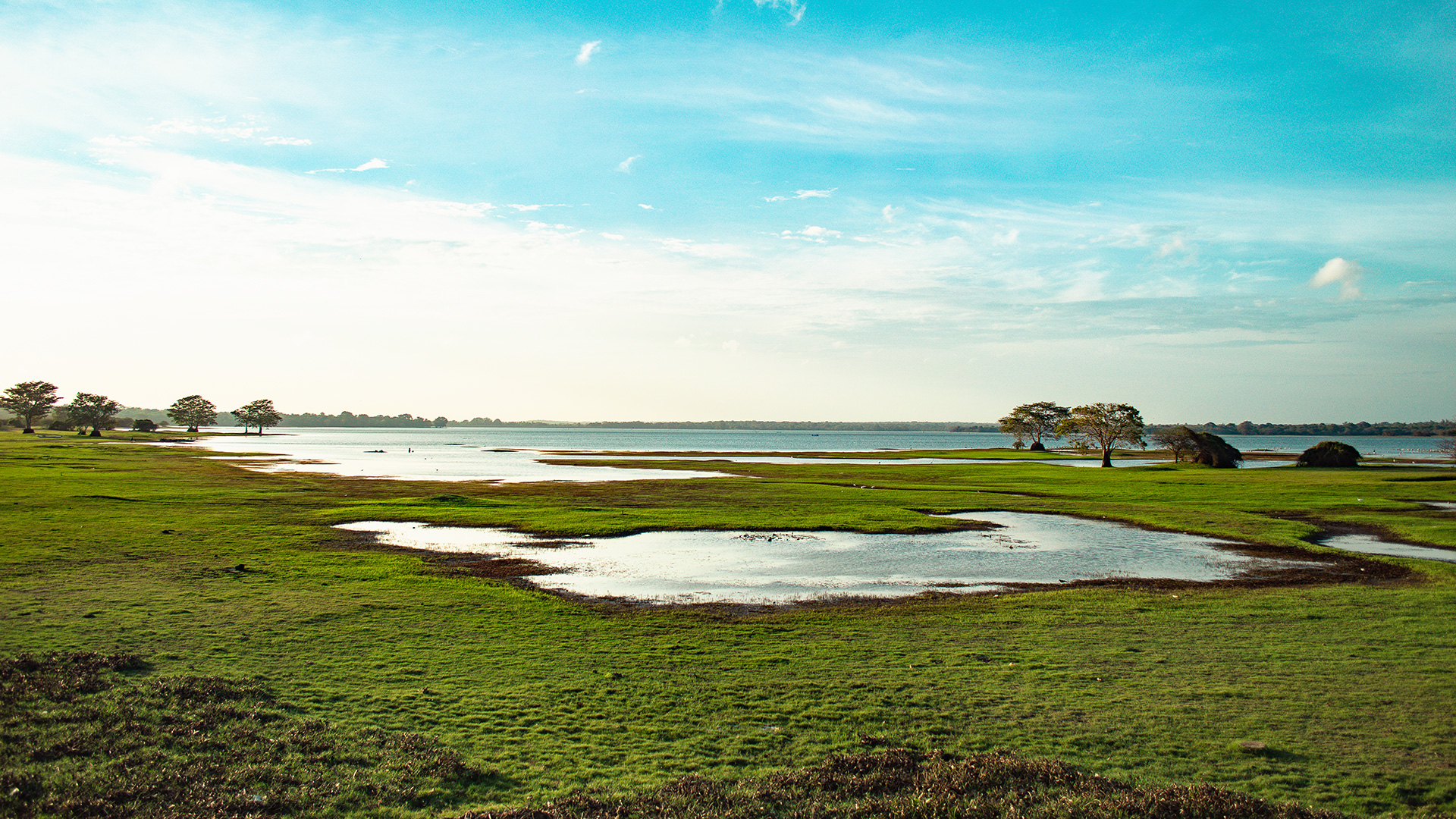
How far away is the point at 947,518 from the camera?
103 ft

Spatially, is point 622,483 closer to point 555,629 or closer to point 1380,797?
point 555,629

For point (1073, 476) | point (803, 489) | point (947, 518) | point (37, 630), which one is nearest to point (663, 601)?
point (37, 630)

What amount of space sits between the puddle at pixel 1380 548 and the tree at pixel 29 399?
7010 inches

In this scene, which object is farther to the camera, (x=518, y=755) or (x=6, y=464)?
(x=6, y=464)

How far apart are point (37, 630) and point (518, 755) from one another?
887 centimetres

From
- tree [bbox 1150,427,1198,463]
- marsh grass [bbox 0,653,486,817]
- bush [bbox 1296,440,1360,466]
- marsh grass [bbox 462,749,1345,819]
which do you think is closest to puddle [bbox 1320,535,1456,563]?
marsh grass [bbox 462,749,1345,819]

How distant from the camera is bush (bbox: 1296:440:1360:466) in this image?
6862 cm

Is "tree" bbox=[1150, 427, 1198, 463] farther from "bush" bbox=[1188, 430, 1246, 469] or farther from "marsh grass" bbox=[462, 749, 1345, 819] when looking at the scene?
"marsh grass" bbox=[462, 749, 1345, 819]

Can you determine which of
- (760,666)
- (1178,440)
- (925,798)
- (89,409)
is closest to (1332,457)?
(1178,440)

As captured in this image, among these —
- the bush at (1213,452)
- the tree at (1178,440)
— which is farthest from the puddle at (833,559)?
the tree at (1178,440)

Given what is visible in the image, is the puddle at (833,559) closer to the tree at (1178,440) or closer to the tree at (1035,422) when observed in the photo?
the tree at (1178,440)

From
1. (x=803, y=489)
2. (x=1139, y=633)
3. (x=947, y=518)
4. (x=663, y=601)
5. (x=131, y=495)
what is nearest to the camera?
(x=1139, y=633)

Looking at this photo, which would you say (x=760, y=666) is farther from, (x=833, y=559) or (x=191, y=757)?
(x=833, y=559)

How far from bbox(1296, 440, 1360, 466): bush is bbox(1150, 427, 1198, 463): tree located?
28.4 feet
